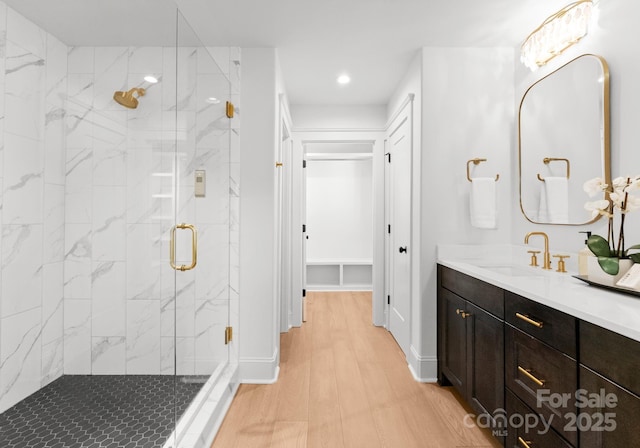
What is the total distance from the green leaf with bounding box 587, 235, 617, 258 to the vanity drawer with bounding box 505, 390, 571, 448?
2.42 ft

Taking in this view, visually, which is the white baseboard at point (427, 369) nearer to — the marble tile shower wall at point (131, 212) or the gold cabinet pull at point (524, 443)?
the gold cabinet pull at point (524, 443)

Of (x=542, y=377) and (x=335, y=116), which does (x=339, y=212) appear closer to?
(x=335, y=116)

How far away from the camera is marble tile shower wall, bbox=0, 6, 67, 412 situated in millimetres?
1116

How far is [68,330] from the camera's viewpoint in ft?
4.44

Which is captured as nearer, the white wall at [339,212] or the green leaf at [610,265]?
the green leaf at [610,265]

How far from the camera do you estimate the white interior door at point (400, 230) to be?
2889 mm

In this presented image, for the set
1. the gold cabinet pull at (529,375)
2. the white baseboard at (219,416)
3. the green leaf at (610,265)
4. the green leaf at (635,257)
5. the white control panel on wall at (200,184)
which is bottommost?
the white baseboard at (219,416)

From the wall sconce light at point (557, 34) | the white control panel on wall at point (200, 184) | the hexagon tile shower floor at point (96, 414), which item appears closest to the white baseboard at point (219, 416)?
the hexagon tile shower floor at point (96, 414)

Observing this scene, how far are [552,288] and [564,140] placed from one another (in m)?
1.04

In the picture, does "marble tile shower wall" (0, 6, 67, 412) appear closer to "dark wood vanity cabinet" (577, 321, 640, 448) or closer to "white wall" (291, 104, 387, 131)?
"dark wood vanity cabinet" (577, 321, 640, 448)

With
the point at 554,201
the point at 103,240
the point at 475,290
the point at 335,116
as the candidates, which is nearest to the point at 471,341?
the point at 475,290

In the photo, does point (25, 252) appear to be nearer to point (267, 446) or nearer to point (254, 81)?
point (267, 446)

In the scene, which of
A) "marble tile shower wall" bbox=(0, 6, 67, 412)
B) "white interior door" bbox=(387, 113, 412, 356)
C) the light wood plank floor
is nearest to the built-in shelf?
"white interior door" bbox=(387, 113, 412, 356)

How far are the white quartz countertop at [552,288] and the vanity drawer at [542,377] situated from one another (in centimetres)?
19
